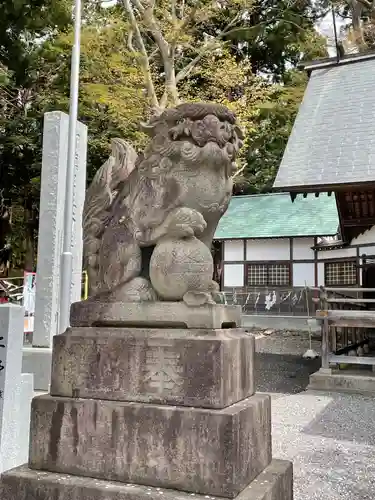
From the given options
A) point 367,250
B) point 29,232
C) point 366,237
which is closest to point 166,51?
point 366,237

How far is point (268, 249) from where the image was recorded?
770 inches

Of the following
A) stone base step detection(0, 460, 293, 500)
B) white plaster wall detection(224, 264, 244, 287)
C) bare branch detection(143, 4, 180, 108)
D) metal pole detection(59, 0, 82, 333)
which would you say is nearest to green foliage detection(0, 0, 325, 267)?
bare branch detection(143, 4, 180, 108)

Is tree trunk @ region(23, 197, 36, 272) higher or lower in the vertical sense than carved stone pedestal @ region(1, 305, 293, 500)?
higher

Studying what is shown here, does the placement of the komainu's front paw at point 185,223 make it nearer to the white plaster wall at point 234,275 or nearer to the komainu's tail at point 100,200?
the komainu's tail at point 100,200

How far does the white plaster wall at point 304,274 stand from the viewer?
18.6 metres

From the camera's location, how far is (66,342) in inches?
131

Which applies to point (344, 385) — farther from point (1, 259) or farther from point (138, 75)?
point (1, 259)

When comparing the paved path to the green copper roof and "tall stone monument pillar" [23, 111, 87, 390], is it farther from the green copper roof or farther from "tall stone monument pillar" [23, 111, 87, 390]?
the green copper roof

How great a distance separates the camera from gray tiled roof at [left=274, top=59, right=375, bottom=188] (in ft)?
33.7

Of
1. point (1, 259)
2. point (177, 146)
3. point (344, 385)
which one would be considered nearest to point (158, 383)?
point (177, 146)

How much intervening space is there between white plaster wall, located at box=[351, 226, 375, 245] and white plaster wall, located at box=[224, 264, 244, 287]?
589 cm

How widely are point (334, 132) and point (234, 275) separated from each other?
29.5 ft

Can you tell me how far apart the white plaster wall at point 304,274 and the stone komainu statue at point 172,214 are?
615 inches

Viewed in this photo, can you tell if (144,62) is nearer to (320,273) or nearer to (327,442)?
(320,273)
